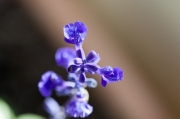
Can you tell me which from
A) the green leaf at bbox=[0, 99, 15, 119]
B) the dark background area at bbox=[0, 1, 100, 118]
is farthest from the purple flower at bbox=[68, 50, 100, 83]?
the dark background area at bbox=[0, 1, 100, 118]

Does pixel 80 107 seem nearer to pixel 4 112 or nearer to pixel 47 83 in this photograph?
pixel 47 83

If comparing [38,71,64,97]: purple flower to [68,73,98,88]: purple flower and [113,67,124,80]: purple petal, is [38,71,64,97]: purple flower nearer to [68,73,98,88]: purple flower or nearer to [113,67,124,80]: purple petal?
[68,73,98,88]: purple flower

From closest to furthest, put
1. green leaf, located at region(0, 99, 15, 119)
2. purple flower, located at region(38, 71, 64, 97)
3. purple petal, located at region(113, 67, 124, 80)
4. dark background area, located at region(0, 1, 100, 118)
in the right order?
purple petal, located at region(113, 67, 124, 80), purple flower, located at region(38, 71, 64, 97), green leaf, located at region(0, 99, 15, 119), dark background area, located at region(0, 1, 100, 118)

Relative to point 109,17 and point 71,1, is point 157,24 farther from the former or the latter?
point 71,1

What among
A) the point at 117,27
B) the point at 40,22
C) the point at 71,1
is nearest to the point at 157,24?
the point at 117,27

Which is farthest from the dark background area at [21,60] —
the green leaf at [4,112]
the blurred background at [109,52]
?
the green leaf at [4,112]

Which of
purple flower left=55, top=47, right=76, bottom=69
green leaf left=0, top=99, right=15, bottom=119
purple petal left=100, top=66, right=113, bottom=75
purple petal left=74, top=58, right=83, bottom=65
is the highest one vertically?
green leaf left=0, top=99, right=15, bottom=119
